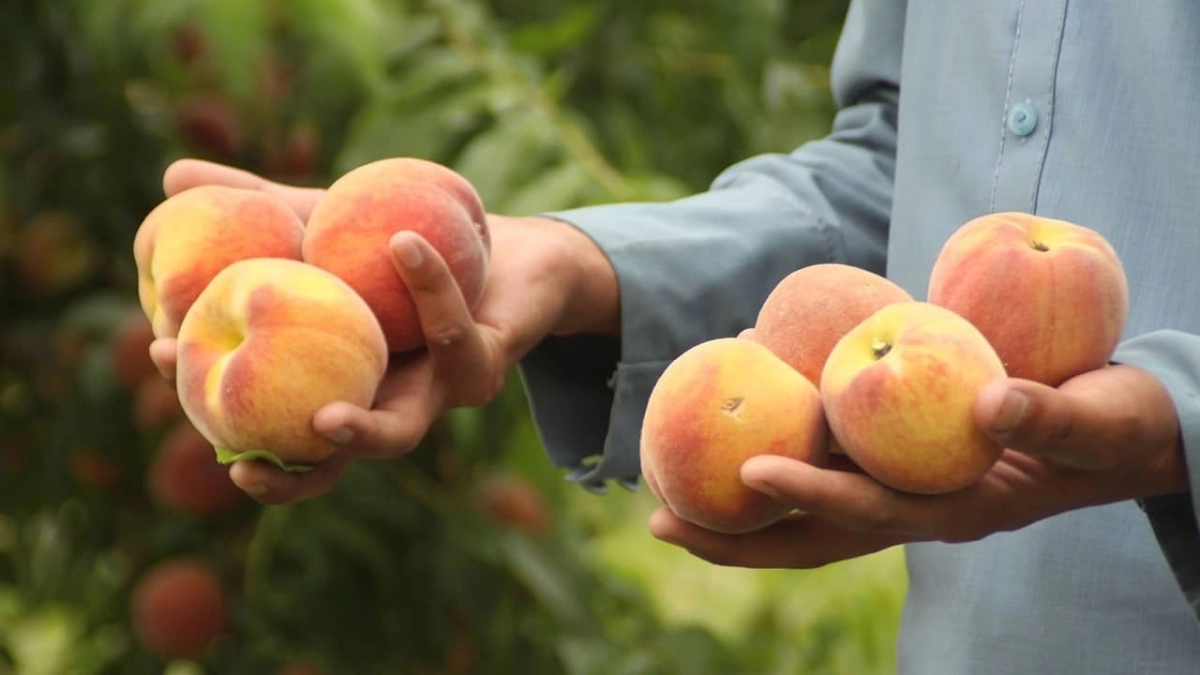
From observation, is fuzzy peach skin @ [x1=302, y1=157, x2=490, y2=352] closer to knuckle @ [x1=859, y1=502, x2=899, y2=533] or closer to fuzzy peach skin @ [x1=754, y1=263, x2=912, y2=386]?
fuzzy peach skin @ [x1=754, y1=263, x2=912, y2=386]

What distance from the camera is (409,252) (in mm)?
883

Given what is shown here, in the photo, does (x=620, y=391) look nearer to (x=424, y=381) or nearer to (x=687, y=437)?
(x=424, y=381)

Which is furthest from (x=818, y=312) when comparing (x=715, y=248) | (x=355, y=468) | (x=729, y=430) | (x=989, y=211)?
(x=355, y=468)

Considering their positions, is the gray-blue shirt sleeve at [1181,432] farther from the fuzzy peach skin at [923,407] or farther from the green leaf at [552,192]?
the green leaf at [552,192]

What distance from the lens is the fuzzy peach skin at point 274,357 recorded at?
86 centimetres

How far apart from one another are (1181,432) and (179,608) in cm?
132

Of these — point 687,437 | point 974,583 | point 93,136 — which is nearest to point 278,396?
point 687,437

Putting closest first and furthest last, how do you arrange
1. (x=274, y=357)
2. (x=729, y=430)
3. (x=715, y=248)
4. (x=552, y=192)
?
(x=729, y=430), (x=274, y=357), (x=715, y=248), (x=552, y=192)

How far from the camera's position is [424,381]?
0.95m

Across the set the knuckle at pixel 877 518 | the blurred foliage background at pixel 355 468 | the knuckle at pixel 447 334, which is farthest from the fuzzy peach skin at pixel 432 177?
the blurred foliage background at pixel 355 468

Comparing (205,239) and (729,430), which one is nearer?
(729,430)

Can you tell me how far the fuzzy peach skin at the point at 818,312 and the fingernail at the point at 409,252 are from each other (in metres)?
0.20

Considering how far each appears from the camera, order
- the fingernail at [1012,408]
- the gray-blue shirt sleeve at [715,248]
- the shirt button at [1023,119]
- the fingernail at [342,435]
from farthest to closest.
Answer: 1. the gray-blue shirt sleeve at [715,248]
2. the shirt button at [1023,119]
3. the fingernail at [342,435]
4. the fingernail at [1012,408]

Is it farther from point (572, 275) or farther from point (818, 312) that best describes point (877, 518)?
point (572, 275)
